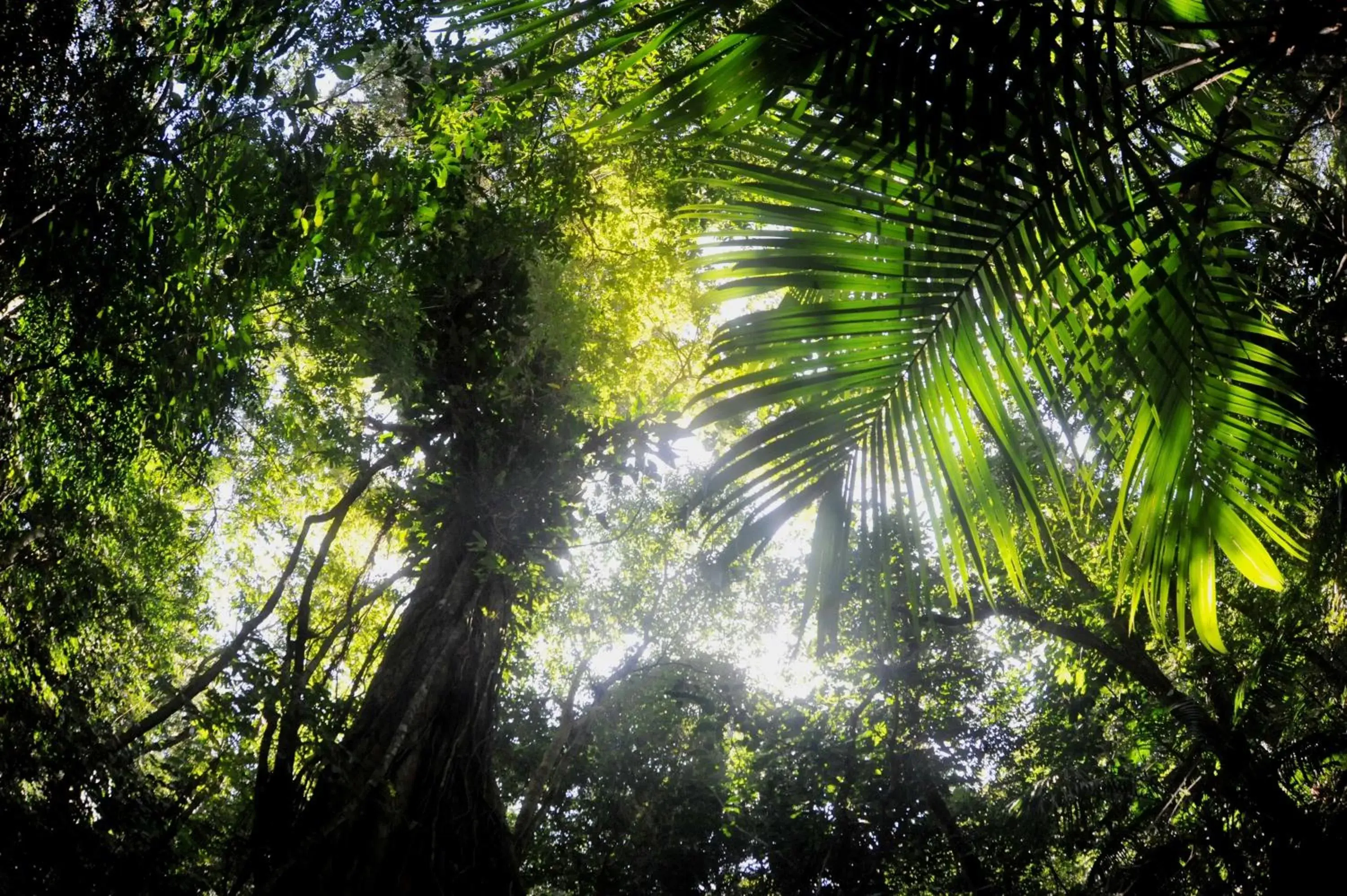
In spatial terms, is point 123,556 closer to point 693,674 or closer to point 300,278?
point 300,278

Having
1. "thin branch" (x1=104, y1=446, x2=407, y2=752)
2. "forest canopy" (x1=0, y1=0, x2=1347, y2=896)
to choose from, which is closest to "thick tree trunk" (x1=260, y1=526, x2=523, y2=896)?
"forest canopy" (x1=0, y1=0, x2=1347, y2=896)

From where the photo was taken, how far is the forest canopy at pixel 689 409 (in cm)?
149

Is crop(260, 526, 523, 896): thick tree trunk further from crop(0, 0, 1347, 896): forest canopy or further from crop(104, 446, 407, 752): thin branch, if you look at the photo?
crop(104, 446, 407, 752): thin branch

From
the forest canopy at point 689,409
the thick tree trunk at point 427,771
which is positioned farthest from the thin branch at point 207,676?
the thick tree trunk at point 427,771

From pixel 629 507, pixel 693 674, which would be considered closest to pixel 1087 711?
pixel 693 674

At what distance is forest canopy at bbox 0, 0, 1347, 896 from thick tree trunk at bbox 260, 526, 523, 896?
3 centimetres

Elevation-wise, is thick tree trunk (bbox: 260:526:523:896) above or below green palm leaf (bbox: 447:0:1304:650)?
above

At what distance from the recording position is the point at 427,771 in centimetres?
473

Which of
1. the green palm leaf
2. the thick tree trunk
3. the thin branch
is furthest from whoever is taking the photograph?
the thick tree trunk

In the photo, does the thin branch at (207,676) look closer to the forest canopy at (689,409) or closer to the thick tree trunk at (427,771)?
the forest canopy at (689,409)

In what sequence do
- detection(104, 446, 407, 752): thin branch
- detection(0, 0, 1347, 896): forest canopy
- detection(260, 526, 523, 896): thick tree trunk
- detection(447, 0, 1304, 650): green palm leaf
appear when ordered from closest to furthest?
detection(447, 0, 1304, 650): green palm leaf → detection(0, 0, 1347, 896): forest canopy → detection(104, 446, 407, 752): thin branch → detection(260, 526, 523, 896): thick tree trunk

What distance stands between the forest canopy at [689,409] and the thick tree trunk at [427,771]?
0.10 ft

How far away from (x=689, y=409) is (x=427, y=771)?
12.2 feet

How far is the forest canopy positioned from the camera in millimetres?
1490
